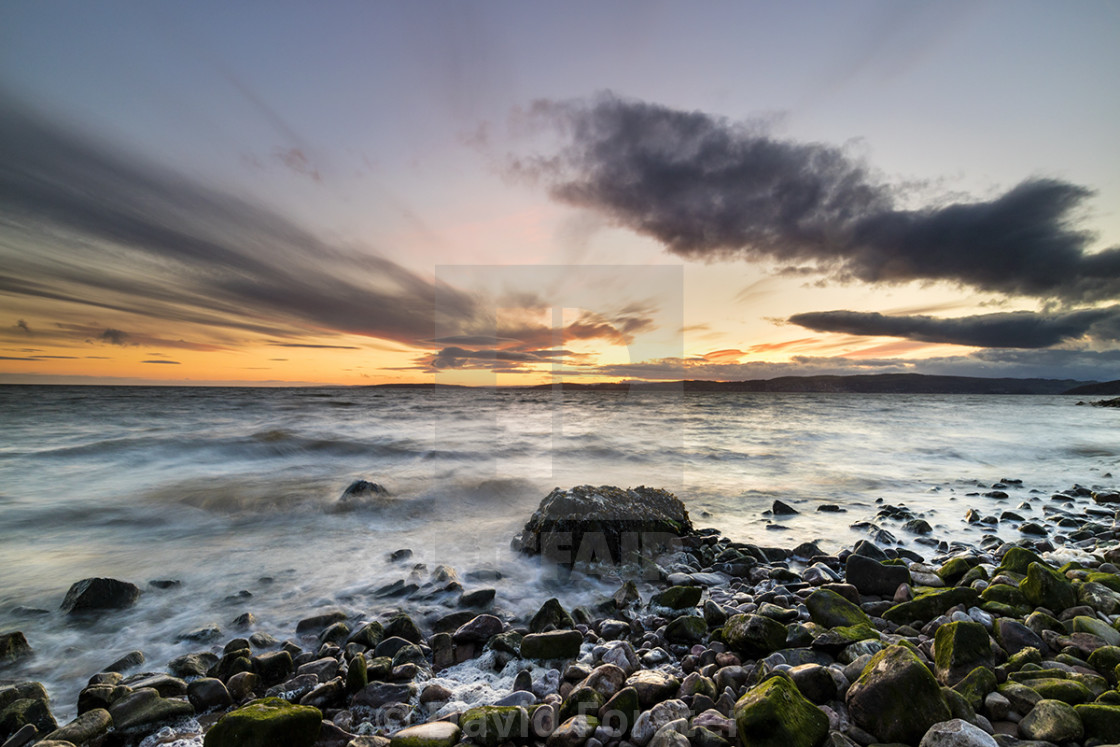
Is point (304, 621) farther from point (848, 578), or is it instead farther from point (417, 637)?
point (848, 578)

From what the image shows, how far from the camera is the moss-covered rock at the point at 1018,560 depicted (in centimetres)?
429

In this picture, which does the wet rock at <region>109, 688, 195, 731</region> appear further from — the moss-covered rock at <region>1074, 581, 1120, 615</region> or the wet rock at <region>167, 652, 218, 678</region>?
the moss-covered rock at <region>1074, 581, 1120, 615</region>

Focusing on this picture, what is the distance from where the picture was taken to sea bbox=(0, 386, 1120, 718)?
4.56m

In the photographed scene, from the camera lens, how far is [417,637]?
12.4 ft

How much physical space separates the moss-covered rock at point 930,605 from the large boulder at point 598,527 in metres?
2.62

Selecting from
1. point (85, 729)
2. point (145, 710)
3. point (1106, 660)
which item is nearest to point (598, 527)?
point (1106, 660)

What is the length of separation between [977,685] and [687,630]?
172 cm

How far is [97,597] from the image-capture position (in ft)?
14.9

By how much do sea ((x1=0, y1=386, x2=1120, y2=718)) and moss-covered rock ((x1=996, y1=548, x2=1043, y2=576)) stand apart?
1698 millimetres

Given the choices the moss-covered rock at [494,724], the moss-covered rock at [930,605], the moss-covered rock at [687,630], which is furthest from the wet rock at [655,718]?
the moss-covered rock at [930,605]

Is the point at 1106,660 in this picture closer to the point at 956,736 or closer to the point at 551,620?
the point at 956,736

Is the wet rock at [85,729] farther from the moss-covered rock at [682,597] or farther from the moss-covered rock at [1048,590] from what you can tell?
the moss-covered rock at [1048,590]

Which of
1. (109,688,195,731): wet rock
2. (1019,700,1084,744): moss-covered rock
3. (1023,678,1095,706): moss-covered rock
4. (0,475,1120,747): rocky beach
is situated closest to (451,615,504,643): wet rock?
(0,475,1120,747): rocky beach

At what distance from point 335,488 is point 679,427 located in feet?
51.5
